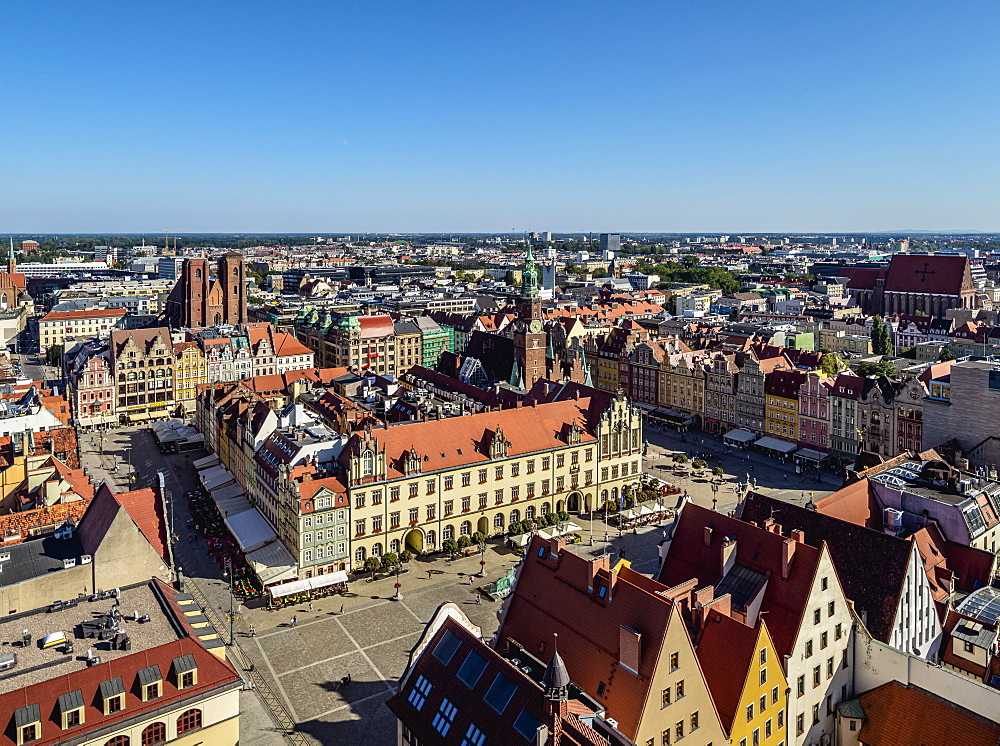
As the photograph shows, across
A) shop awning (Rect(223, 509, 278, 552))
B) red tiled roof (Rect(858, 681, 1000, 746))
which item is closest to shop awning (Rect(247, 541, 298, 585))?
shop awning (Rect(223, 509, 278, 552))

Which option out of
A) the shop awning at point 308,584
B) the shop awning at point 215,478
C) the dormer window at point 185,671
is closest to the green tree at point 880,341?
the shop awning at point 215,478

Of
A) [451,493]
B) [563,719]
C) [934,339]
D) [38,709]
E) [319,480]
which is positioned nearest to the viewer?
[563,719]

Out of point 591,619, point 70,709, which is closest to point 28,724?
point 70,709

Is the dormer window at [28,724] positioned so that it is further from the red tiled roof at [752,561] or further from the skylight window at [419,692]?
the red tiled roof at [752,561]

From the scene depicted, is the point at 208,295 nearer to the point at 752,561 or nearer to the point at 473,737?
the point at 752,561

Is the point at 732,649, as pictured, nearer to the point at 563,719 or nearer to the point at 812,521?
the point at 563,719

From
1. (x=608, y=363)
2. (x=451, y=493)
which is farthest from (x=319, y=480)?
(x=608, y=363)
